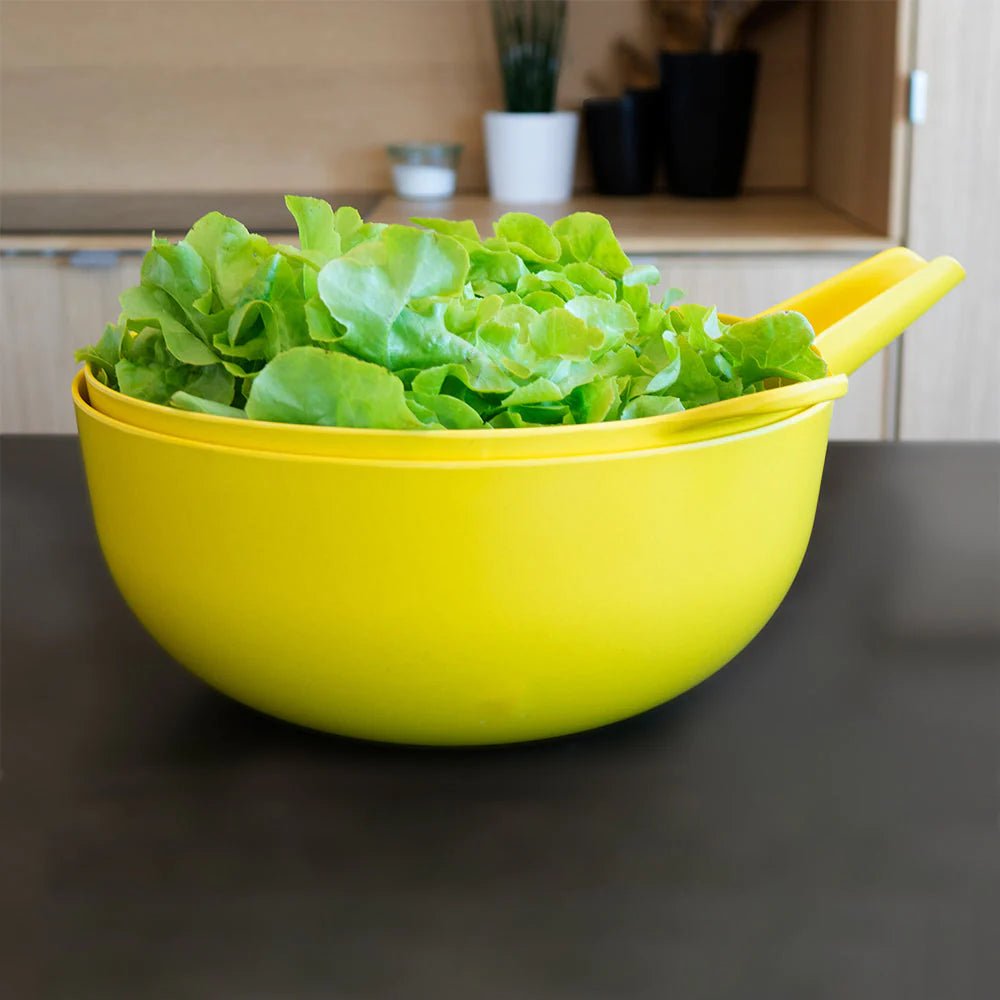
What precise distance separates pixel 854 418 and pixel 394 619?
1520 millimetres

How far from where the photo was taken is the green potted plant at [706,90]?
6.58 ft

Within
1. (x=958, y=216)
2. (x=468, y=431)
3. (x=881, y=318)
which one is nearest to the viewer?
(x=468, y=431)

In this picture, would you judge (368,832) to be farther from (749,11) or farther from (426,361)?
(749,11)

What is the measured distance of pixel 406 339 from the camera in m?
0.44

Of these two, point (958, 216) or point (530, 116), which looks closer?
point (958, 216)

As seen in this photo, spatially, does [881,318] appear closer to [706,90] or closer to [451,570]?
[451,570]

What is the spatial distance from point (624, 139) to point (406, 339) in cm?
181

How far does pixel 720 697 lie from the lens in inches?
21.0

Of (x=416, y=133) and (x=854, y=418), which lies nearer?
(x=854, y=418)

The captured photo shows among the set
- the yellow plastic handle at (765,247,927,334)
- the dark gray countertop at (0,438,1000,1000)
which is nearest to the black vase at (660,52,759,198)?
the yellow plastic handle at (765,247,927,334)

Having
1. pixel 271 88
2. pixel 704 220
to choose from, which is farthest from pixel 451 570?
pixel 271 88

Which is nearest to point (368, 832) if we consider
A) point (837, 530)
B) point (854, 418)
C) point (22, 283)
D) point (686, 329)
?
point (686, 329)

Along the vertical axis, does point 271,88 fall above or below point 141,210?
above

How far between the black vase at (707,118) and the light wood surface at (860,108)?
14 cm
